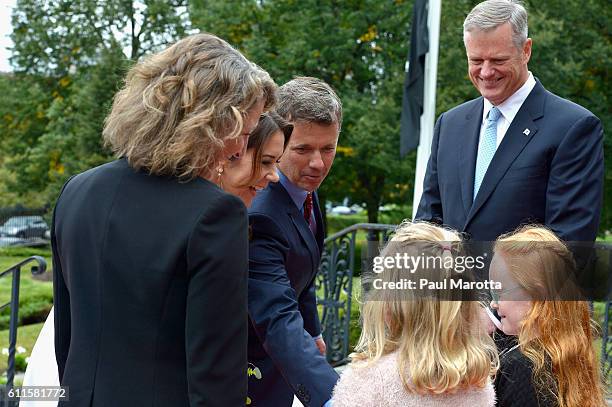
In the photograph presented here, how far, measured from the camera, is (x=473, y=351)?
1866 mm

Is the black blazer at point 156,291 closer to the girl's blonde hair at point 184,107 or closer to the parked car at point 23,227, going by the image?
the girl's blonde hair at point 184,107

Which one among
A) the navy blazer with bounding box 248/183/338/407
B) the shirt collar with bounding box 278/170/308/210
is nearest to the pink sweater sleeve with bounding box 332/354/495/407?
the navy blazer with bounding box 248/183/338/407

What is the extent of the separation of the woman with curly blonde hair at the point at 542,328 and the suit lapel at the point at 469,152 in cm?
54

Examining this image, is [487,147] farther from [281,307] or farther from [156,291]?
[156,291]

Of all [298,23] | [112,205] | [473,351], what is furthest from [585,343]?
[298,23]

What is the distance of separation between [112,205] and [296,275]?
2.62 ft

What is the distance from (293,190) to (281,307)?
0.41 meters

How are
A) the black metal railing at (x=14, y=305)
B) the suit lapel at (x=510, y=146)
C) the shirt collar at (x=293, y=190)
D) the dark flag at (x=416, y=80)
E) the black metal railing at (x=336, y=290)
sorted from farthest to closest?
the dark flag at (x=416, y=80) → the black metal railing at (x=336, y=290) → the black metal railing at (x=14, y=305) → the suit lapel at (x=510, y=146) → the shirt collar at (x=293, y=190)

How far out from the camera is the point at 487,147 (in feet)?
9.61

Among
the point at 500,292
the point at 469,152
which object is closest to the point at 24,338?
the point at 469,152

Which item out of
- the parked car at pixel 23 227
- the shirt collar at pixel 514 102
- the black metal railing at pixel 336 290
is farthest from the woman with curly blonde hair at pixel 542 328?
the parked car at pixel 23 227

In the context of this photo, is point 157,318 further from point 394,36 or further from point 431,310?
point 394,36

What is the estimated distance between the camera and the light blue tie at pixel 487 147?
114 inches

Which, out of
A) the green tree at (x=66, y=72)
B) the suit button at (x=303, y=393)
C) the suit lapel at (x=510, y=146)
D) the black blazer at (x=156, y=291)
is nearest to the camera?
the black blazer at (x=156, y=291)
